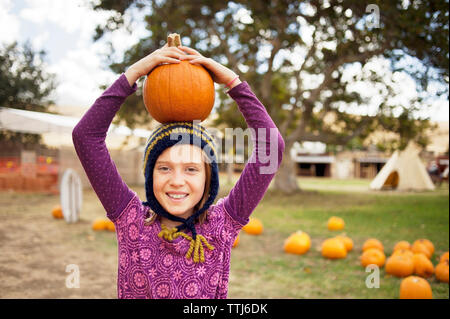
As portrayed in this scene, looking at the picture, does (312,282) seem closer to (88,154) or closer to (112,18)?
(88,154)

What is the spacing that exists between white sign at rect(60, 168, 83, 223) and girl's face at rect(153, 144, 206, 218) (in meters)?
7.43

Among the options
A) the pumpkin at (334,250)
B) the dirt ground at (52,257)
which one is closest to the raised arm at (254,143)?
the dirt ground at (52,257)

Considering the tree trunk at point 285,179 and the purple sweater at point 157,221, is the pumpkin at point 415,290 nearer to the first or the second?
the purple sweater at point 157,221

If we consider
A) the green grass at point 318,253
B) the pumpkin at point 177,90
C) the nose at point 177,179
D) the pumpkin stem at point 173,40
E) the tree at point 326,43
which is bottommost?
the green grass at point 318,253

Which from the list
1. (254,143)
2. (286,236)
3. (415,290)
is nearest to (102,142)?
(254,143)

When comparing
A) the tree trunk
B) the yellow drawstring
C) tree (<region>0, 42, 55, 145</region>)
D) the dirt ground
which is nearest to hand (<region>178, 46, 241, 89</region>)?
the yellow drawstring

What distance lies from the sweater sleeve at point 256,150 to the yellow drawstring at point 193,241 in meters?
0.23

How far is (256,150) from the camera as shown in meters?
1.75

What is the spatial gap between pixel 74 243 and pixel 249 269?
3.28m

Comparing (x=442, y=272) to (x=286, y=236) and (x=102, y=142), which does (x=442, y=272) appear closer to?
(x=286, y=236)

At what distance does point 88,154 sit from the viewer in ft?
5.30

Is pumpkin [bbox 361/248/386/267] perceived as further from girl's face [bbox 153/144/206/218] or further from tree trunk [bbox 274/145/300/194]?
tree trunk [bbox 274/145/300/194]

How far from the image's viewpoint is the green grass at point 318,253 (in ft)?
14.5

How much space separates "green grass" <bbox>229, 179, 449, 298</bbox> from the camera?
14.5 feet
